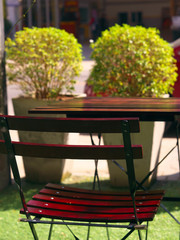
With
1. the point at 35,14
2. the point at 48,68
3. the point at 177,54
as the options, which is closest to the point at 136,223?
the point at 48,68

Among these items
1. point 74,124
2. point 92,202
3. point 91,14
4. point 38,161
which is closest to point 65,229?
point 92,202

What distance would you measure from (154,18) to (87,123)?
41.4 meters

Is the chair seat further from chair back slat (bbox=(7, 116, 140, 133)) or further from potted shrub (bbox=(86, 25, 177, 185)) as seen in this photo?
potted shrub (bbox=(86, 25, 177, 185))

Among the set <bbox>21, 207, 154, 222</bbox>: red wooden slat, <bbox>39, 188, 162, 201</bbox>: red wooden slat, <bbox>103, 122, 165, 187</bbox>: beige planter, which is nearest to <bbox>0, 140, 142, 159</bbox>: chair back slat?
<bbox>21, 207, 154, 222</bbox>: red wooden slat

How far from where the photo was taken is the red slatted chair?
2.69 m

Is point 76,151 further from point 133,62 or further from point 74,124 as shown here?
point 133,62

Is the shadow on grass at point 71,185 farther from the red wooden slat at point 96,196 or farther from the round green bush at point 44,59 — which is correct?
the red wooden slat at point 96,196

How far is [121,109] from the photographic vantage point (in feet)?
12.5

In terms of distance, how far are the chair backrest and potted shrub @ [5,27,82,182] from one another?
2.53m

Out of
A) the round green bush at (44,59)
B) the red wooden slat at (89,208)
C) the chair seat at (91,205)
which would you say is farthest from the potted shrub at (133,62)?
the red wooden slat at (89,208)

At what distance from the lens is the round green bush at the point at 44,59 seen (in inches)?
217

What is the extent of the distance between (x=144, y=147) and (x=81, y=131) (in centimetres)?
246

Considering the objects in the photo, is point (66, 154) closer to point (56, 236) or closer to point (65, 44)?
point (56, 236)

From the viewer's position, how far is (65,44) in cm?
561
